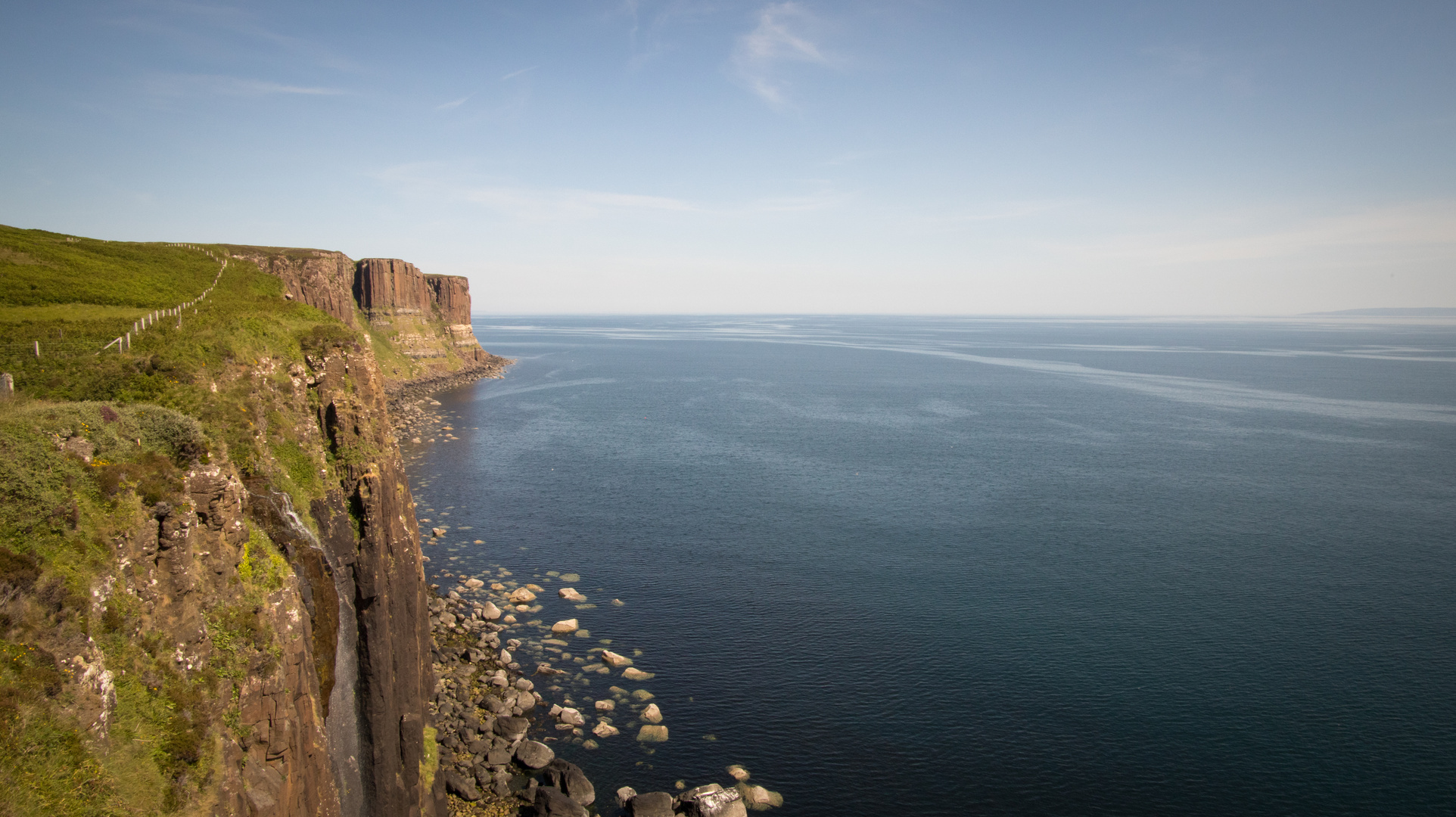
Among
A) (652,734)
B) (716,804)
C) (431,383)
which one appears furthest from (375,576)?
(431,383)

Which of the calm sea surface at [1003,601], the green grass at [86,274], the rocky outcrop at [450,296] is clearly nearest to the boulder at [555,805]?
the calm sea surface at [1003,601]

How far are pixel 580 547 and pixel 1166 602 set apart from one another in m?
40.0

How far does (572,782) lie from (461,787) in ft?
13.5

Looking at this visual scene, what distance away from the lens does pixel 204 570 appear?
15680 millimetres

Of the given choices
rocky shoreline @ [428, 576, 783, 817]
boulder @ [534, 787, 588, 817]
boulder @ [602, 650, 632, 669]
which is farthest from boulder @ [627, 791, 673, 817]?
boulder @ [602, 650, 632, 669]

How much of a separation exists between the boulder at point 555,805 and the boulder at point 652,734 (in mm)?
4844

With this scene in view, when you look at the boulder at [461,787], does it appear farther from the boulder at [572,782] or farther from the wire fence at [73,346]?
the wire fence at [73,346]

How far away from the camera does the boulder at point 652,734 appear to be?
31.0 metres

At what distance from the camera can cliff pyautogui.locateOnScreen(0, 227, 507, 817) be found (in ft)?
40.8

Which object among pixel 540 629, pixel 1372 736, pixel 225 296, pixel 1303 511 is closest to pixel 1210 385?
pixel 1303 511

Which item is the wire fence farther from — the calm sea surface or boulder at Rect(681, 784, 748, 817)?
boulder at Rect(681, 784, 748, 817)

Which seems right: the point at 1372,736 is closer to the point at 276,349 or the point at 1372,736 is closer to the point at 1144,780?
the point at 1144,780

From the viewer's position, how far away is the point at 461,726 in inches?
1208

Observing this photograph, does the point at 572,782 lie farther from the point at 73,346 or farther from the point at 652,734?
the point at 73,346
